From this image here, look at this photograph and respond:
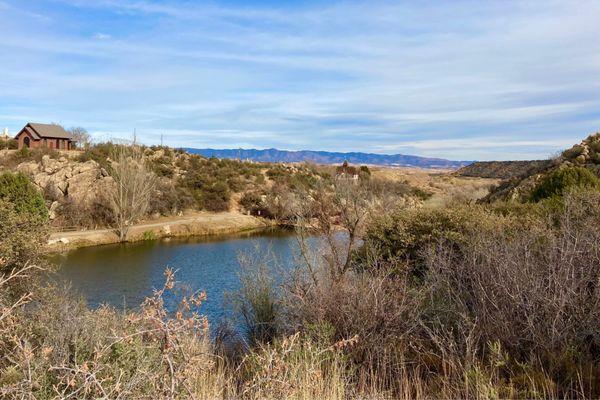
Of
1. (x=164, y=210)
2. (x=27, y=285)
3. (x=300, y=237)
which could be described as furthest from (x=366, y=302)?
(x=164, y=210)

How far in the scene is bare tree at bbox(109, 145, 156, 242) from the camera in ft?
116

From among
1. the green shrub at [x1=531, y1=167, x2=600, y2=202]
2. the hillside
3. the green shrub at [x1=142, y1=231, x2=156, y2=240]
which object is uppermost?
the hillside

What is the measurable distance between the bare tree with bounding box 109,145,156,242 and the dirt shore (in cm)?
90

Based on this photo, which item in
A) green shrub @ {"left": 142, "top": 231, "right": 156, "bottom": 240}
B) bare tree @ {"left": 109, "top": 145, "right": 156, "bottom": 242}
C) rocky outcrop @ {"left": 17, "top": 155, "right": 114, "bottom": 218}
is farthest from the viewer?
rocky outcrop @ {"left": 17, "top": 155, "right": 114, "bottom": 218}

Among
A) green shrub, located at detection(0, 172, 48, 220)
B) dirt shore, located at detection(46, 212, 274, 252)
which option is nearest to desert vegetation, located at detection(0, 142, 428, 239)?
dirt shore, located at detection(46, 212, 274, 252)

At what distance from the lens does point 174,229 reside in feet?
126

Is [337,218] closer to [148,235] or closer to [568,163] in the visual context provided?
[568,163]

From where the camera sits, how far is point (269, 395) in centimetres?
364

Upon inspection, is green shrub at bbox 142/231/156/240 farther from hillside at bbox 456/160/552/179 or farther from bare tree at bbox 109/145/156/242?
hillside at bbox 456/160/552/179

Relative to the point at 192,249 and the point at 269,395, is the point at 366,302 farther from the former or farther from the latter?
the point at 192,249

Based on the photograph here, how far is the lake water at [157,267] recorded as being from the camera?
1852 centimetres

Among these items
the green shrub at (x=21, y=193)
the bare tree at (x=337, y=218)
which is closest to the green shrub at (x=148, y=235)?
the green shrub at (x=21, y=193)

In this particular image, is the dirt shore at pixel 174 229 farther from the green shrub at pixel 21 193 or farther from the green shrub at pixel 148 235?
the green shrub at pixel 21 193

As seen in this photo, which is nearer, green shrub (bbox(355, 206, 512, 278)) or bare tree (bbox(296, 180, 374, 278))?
green shrub (bbox(355, 206, 512, 278))
